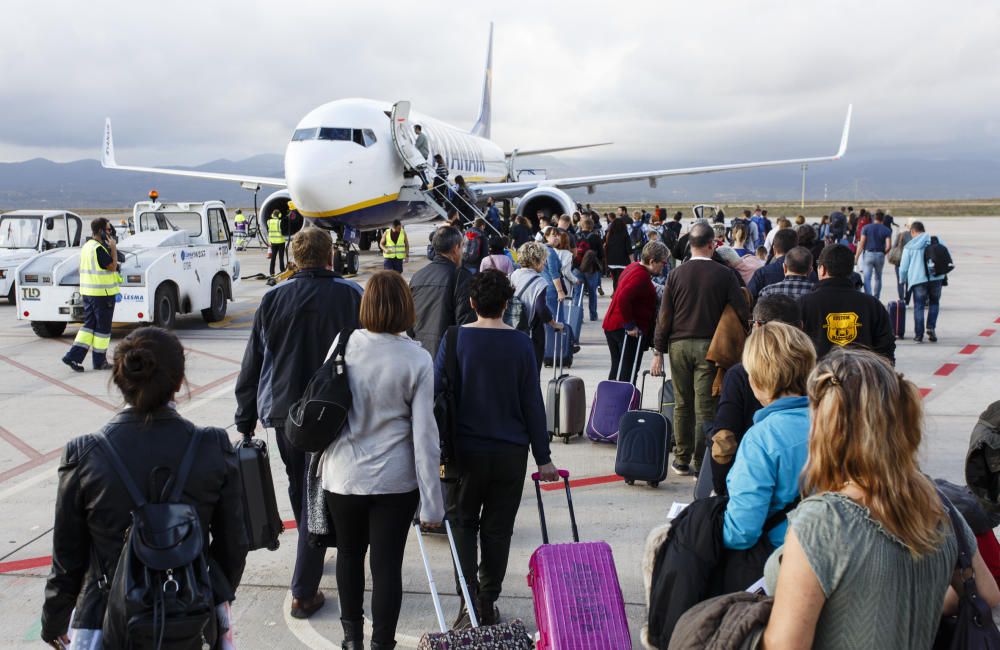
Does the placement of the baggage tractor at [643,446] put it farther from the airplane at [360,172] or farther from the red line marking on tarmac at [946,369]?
the airplane at [360,172]

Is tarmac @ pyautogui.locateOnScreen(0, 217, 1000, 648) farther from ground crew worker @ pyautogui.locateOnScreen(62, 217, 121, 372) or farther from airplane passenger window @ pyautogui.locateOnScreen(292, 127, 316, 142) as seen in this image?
airplane passenger window @ pyautogui.locateOnScreen(292, 127, 316, 142)

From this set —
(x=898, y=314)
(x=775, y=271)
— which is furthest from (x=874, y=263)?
(x=775, y=271)

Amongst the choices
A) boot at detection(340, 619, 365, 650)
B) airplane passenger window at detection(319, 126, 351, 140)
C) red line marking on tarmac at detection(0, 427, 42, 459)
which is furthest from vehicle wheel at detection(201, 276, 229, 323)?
boot at detection(340, 619, 365, 650)

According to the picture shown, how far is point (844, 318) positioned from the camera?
563 cm

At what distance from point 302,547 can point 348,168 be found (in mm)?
14335

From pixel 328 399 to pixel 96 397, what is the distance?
6683 millimetres

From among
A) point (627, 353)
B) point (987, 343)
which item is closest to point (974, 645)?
point (627, 353)

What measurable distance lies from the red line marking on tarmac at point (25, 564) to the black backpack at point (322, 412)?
2.52 m

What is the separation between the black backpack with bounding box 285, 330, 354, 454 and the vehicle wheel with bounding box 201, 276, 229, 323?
A: 34.8ft

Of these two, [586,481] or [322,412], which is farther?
[586,481]

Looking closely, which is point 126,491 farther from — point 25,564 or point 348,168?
point 348,168

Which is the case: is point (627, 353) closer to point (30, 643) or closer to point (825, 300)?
point (825, 300)

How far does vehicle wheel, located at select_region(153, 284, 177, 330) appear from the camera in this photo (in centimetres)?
1177

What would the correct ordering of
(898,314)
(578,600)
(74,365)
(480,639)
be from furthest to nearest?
1. (898,314)
2. (74,365)
3. (578,600)
4. (480,639)
